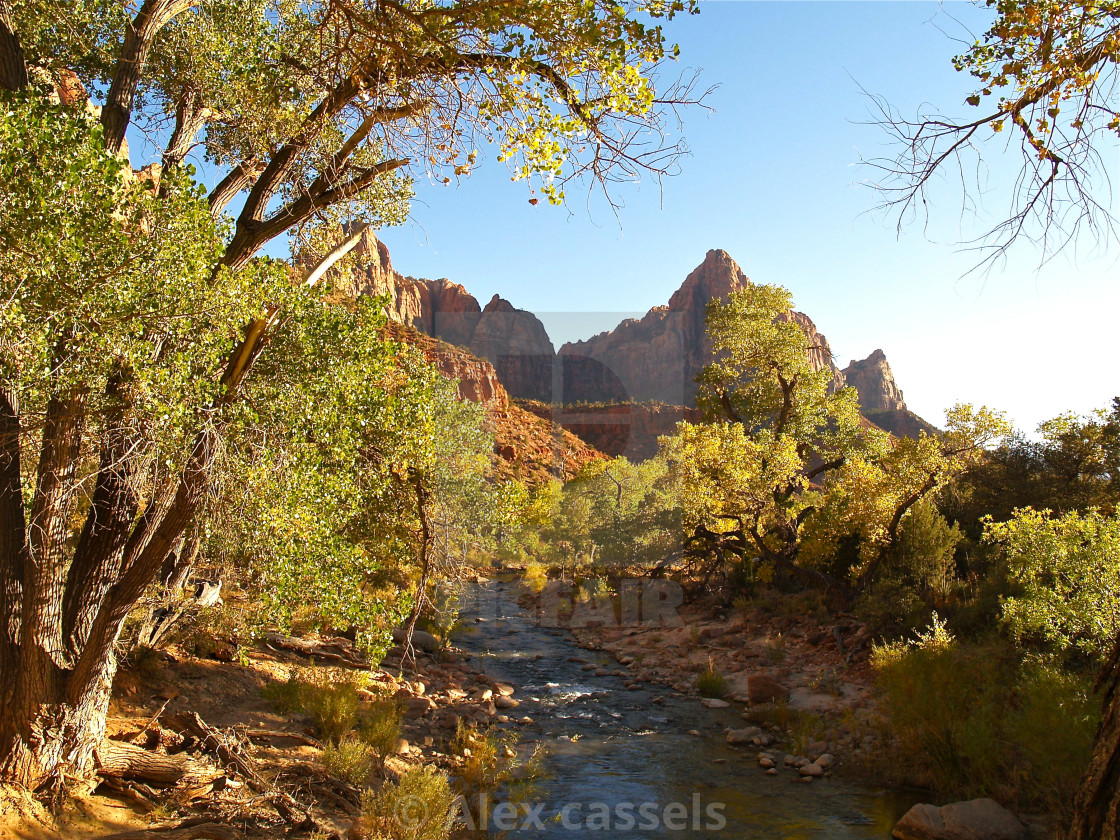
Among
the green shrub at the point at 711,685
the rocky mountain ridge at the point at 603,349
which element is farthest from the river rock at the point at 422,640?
the rocky mountain ridge at the point at 603,349

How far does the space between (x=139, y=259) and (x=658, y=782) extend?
8713 mm

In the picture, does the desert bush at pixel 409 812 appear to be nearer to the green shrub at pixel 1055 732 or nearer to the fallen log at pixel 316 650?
the fallen log at pixel 316 650

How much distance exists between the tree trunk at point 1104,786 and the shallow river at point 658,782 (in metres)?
4.95

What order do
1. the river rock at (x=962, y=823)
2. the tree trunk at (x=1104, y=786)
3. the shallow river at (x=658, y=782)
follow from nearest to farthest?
the tree trunk at (x=1104, y=786) → the river rock at (x=962, y=823) → the shallow river at (x=658, y=782)

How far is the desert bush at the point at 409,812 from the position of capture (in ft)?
19.5

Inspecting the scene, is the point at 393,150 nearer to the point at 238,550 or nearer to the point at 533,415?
the point at 238,550

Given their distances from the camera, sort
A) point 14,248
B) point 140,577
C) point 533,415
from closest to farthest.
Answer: point 14,248 → point 140,577 → point 533,415

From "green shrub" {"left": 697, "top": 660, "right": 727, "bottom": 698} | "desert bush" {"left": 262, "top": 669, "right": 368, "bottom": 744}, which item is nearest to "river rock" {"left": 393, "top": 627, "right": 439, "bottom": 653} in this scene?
"desert bush" {"left": 262, "top": 669, "right": 368, "bottom": 744}

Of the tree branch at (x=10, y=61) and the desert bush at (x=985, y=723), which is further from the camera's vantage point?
the desert bush at (x=985, y=723)

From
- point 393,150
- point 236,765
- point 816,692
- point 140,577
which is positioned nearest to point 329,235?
point 393,150

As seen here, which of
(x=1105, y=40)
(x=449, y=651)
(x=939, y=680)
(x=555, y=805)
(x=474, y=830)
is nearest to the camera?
(x=1105, y=40)

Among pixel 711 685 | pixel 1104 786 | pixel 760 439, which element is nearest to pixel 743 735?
pixel 711 685

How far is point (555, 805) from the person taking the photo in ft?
26.3

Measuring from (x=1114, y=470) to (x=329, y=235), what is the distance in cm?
1844
